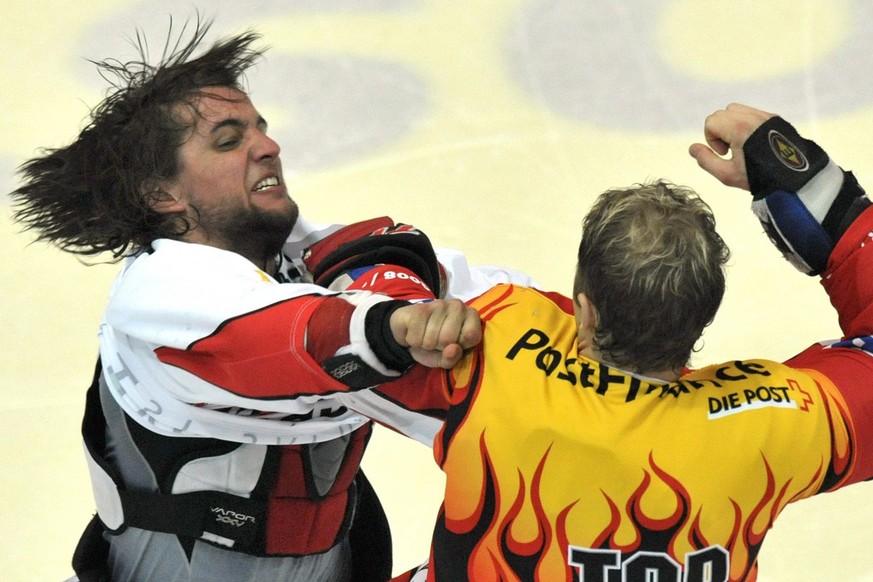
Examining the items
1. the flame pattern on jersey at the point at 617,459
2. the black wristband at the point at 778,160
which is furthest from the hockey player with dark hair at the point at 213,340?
the black wristband at the point at 778,160

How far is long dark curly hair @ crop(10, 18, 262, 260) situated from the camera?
7.35ft

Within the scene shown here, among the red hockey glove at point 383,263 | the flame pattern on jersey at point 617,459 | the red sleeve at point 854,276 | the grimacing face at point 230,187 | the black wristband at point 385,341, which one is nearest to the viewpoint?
the flame pattern on jersey at point 617,459

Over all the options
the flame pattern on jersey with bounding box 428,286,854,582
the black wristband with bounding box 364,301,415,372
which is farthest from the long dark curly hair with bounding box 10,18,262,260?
the flame pattern on jersey with bounding box 428,286,854,582

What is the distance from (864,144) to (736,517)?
2714mm

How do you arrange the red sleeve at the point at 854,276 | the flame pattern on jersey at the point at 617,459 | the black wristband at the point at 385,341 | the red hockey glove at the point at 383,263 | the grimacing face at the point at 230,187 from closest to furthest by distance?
the flame pattern on jersey at the point at 617,459 < the black wristband at the point at 385,341 < the red sleeve at the point at 854,276 < the red hockey glove at the point at 383,263 < the grimacing face at the point at 230,187

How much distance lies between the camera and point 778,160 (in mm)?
1836

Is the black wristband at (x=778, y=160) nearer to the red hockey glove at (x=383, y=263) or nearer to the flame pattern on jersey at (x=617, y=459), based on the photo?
the flame pattern on jersey at (x=617, y=459)

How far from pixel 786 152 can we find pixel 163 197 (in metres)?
1.04

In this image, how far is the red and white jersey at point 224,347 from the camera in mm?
1724

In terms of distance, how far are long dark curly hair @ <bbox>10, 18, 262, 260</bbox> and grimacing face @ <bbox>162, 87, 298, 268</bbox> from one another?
23 mm

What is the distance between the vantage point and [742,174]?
188 cm

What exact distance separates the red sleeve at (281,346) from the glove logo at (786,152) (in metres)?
0.64

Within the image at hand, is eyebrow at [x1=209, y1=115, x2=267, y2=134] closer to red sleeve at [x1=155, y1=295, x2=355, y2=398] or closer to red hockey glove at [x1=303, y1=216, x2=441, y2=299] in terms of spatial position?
red hockey glove at [x1=303, y1=216, x2=441, y2=299]

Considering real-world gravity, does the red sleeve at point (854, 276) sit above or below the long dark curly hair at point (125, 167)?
below
